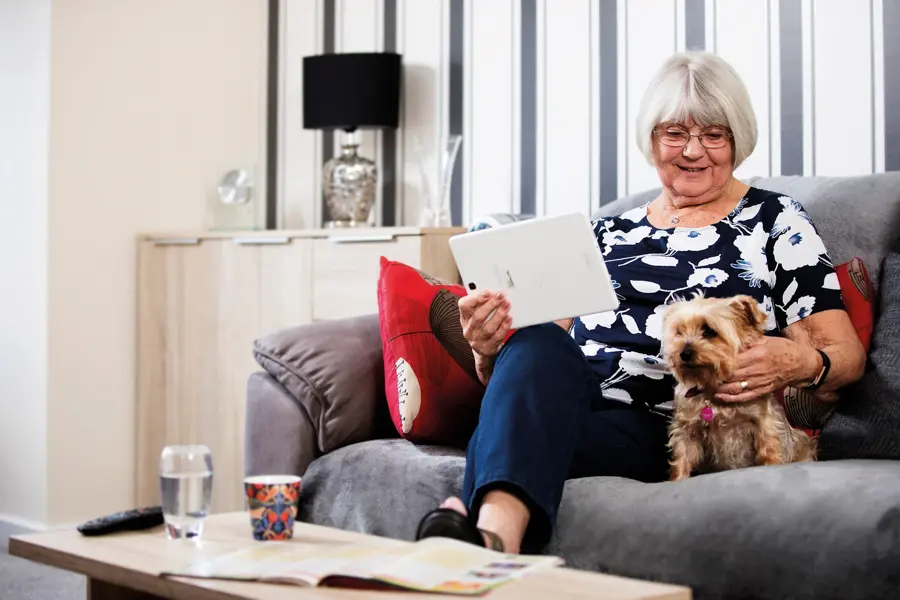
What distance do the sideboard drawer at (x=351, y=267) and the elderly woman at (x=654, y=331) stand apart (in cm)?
106

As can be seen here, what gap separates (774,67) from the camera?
289 cm

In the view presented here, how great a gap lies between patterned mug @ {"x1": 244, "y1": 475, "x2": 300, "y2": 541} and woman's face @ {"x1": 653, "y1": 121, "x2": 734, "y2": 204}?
42.3 inches

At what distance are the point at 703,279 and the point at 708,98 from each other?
360 millimetres

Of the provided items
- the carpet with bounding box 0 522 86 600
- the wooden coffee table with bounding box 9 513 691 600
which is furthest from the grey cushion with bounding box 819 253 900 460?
the carpet with bounding box 0 522 86 600

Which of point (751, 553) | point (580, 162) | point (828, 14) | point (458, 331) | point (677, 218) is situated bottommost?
point (751, 553)

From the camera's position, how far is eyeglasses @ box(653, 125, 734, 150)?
7.11 ft

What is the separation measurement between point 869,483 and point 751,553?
7.8 inches

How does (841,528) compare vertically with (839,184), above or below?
below

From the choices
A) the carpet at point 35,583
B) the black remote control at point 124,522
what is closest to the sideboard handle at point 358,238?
the carpet at point 35,583

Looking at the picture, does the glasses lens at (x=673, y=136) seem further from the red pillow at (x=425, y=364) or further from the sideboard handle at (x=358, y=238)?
the sideboard handle at (x=358, y=238)

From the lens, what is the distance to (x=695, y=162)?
2.18 m

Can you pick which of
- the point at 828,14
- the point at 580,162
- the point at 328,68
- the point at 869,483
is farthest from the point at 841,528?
the point at 328,68

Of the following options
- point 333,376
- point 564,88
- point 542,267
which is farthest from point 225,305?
point 542,267

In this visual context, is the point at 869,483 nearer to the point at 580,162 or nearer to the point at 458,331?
the point at 458,331
